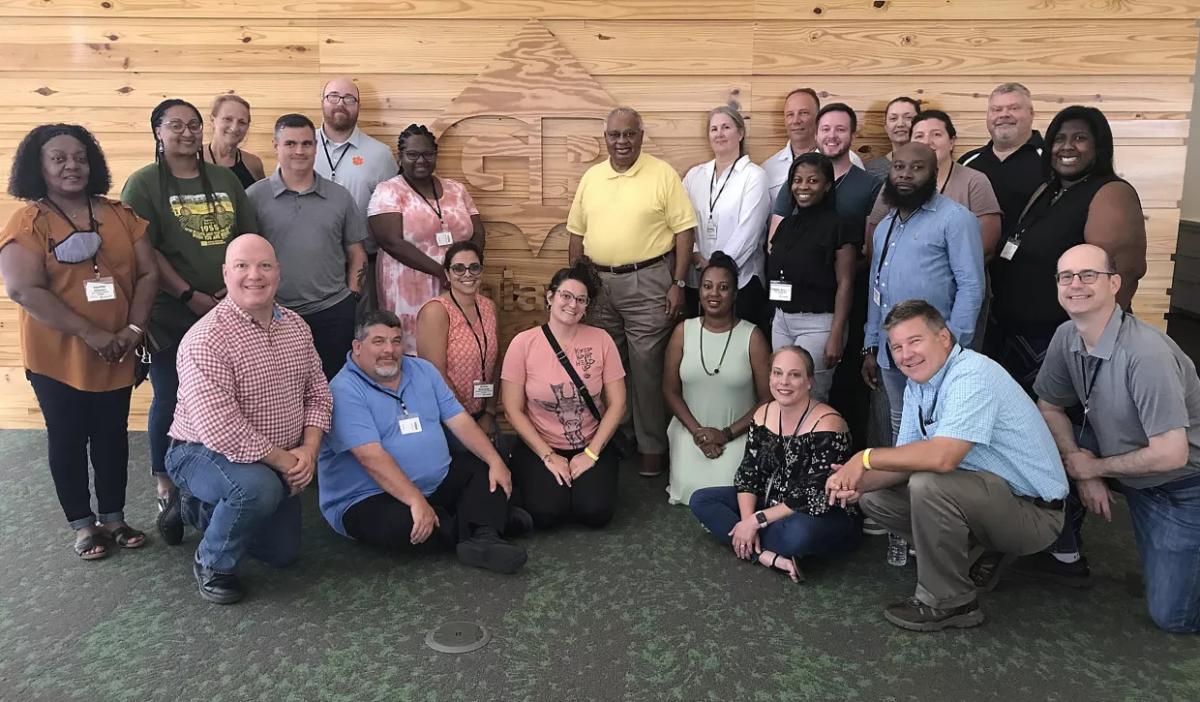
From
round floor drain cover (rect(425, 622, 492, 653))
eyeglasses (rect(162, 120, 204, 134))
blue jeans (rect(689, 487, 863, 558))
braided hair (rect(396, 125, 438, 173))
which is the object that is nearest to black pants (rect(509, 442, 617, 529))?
blue jeans (rect(689, 487, 863, 558))

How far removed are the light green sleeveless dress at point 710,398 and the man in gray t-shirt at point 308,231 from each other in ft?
4.84

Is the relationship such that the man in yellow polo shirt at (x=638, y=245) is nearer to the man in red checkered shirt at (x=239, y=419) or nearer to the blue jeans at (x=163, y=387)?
the man in red checkered shirt at (x=239, y=419)

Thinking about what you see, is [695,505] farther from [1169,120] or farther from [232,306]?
[1169,120]

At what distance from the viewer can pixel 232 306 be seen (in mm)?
2543

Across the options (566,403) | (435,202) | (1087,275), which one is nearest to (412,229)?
(435,202)

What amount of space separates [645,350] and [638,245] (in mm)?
481

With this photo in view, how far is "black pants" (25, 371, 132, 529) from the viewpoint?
9.04ft

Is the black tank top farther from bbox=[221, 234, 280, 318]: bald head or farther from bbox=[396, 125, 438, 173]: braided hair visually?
bbox=[221, 234, 280, 318]: bald head

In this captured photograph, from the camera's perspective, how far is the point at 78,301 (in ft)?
8.86

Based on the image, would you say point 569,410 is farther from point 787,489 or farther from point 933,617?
point 933,617

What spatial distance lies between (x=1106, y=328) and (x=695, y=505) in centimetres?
143

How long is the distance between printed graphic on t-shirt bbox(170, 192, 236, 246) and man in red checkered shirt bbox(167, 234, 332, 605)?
0.61 metres

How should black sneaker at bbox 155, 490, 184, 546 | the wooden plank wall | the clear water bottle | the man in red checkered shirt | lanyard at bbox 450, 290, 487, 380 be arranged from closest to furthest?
the man in red checkered shirt → the clear water bottle → black sneaker at bbox 155, 490, 184, 546 → lanyard at bbox 450, 290, 487, 380 → the wooden plank wall

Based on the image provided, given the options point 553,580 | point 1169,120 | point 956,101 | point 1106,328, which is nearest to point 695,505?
point 553,580
